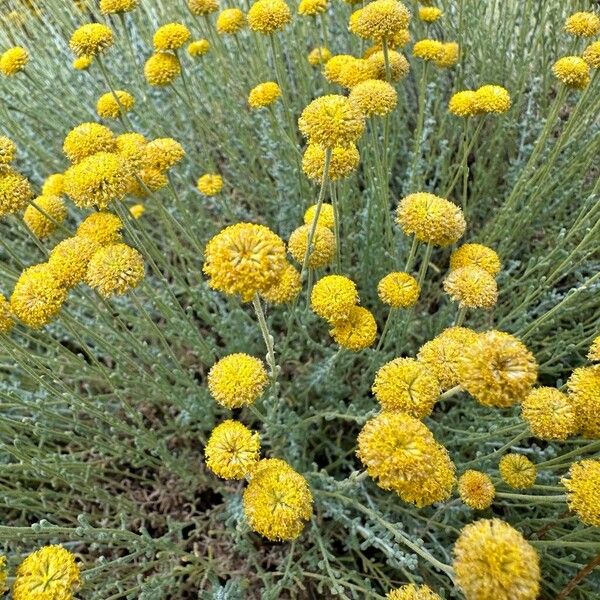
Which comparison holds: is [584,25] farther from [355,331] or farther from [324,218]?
[355,331]

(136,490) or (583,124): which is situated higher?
(583,124)

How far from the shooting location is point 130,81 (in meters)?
3.99

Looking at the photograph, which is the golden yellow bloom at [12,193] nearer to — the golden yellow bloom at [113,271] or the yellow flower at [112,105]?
the golden yellow bloom at [113,271]

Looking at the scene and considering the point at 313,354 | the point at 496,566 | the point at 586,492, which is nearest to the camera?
the point at 496,566

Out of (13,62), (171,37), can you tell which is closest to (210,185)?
(171,37)

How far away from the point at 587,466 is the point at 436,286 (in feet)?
5.32

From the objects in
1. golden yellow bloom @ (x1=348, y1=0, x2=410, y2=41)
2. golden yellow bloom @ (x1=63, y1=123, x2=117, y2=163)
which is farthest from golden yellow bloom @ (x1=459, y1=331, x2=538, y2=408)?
golden yellow bloom @ (x1=63, y1=123, x2=117, y2=163)

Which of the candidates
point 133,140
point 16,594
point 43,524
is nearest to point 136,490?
point 43,524

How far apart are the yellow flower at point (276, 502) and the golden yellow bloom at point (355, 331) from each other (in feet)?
1.59

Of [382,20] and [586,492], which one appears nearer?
[586,492]

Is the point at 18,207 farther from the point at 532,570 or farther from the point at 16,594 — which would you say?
the point at 532,570

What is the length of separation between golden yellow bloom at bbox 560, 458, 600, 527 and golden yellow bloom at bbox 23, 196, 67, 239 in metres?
2.05

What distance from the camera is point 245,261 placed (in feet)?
4.54

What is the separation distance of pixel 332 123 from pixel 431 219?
17.8 inches
